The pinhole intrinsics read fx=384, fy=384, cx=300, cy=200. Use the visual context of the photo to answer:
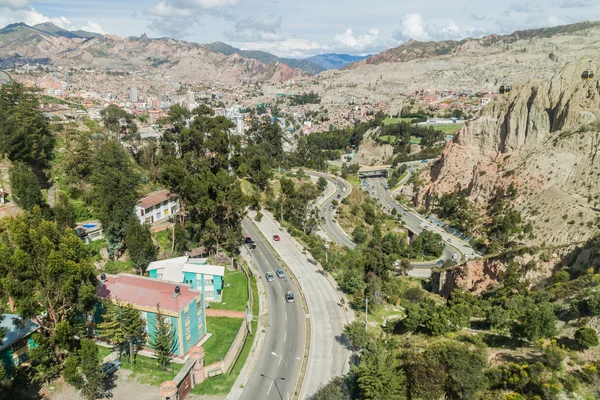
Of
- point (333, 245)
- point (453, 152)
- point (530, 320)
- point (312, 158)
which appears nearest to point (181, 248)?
point (333, 245)

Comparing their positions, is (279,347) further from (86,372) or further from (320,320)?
(86,372)

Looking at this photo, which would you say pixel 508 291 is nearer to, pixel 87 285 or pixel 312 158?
pixel 87 285

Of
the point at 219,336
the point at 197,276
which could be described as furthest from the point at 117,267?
the point at 219,336

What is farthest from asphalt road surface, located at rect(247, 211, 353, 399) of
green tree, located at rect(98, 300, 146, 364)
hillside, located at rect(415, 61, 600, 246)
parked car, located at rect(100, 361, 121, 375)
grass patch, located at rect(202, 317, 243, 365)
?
hillside, located at rect(415, 61, 600, 246)

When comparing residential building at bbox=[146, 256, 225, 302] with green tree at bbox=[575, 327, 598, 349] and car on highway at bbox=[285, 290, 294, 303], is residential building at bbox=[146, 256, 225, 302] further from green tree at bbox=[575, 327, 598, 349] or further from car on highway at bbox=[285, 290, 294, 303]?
green tree at bbox=[575, 327, 598, 349]

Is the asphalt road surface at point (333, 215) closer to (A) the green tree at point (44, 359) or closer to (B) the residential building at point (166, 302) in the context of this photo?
(B) the residential building at point (166, 302)

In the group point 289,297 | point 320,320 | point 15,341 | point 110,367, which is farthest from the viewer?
point 289,297
